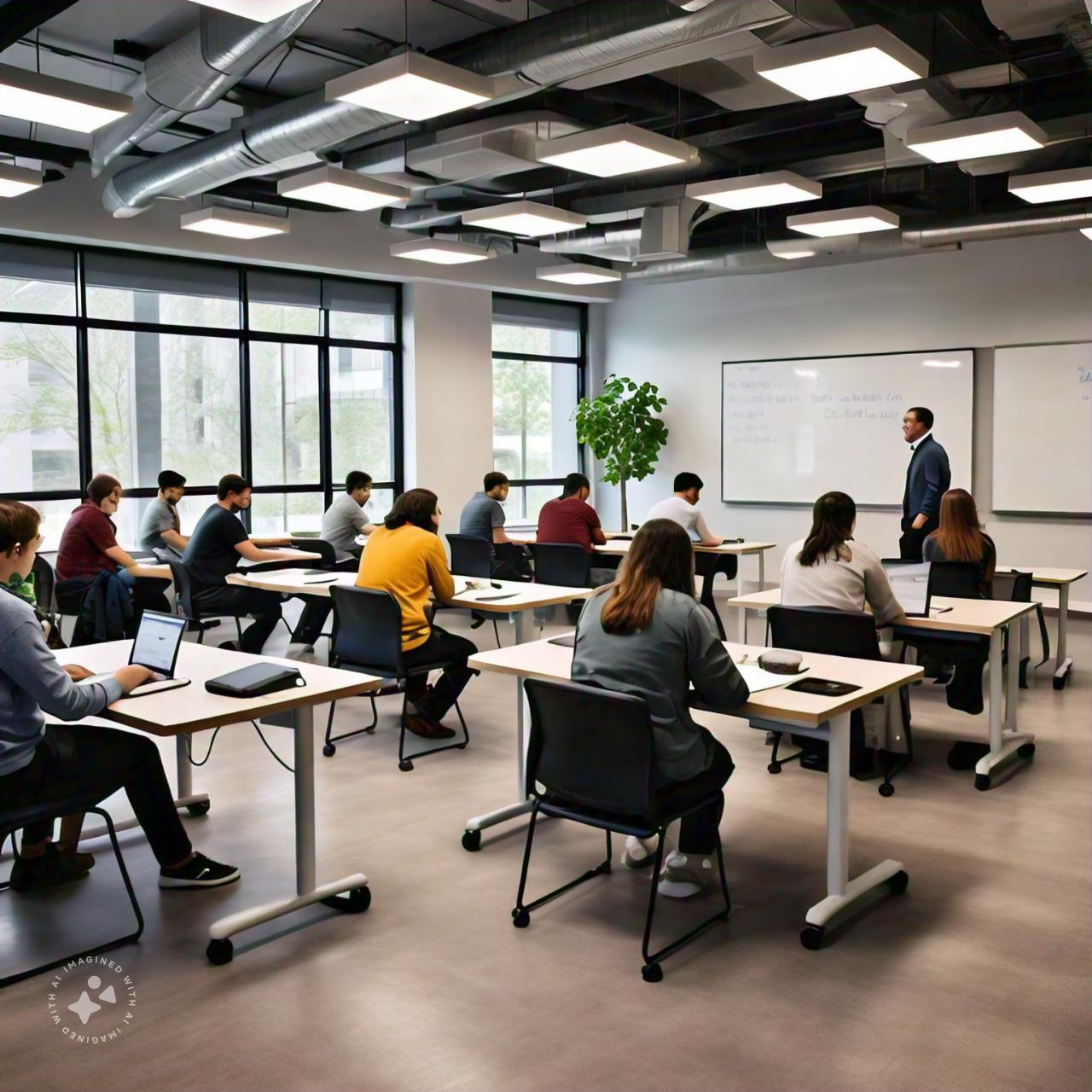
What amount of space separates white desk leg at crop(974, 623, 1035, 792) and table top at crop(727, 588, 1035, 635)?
81 millimetres

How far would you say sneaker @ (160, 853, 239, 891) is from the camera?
356 centimetres

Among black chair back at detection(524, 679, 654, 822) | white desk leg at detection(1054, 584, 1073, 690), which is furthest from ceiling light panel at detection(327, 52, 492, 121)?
white desk leg at detection(1054, 584, 1073, 690)

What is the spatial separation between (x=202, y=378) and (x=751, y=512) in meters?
5.38

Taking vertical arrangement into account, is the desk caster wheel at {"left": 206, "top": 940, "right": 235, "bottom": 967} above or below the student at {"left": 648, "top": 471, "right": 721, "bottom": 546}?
below

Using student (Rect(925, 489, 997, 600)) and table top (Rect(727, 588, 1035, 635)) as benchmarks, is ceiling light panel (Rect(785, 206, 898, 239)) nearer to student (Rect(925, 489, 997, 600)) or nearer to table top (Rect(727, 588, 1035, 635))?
student (Rect(925, 489, 997, 600))

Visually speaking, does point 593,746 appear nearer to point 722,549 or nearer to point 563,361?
point 722,549

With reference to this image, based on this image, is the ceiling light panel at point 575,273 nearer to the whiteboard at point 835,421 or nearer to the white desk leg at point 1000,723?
the whiteboard at point 835,421

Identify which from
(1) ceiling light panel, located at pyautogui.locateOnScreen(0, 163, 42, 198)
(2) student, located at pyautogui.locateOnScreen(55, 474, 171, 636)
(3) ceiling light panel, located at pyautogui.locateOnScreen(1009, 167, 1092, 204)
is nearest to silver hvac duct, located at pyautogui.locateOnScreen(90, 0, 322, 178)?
(1) ceiling light panel, located at pyautogui.locateOnScreen(0, 163, 42, 198)

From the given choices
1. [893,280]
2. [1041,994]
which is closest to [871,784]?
[1041,994]

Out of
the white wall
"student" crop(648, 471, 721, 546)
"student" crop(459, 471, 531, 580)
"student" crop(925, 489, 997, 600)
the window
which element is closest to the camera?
"student" crop(925, 489, 997, 600)

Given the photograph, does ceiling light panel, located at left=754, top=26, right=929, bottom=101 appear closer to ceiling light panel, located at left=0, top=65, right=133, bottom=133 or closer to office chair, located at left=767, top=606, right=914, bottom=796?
office chair, located at left=767, top=606, right=914, bottom=796

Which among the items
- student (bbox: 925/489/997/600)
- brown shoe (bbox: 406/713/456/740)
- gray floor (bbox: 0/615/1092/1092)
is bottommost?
gray floor (bbox: 0/615/1092/1092)

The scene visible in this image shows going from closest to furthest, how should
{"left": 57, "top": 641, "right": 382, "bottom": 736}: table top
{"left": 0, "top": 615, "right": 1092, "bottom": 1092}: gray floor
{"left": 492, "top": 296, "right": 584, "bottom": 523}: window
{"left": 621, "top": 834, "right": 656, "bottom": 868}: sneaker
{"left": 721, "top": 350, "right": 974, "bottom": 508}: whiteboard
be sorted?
1. {"left": 0, "top": 615, "right": 1092, "bottom": 1092}: gray floor
2. {"left": 57, "top": 641, "right": 382, "bottom": 736}: table top
3. {"left": 621, "top": 834, "right": 656, "bottom": 868}: sneaker
4. {"left": 721, "top": 350, "right": 974, "bottom": 508}: whiteboard
5. {"left": 492, "top": 296, "right": 584, "bottom": 523}: window

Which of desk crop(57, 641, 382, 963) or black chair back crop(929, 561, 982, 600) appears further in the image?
black chair back crop(929, 561, 982, 600)
